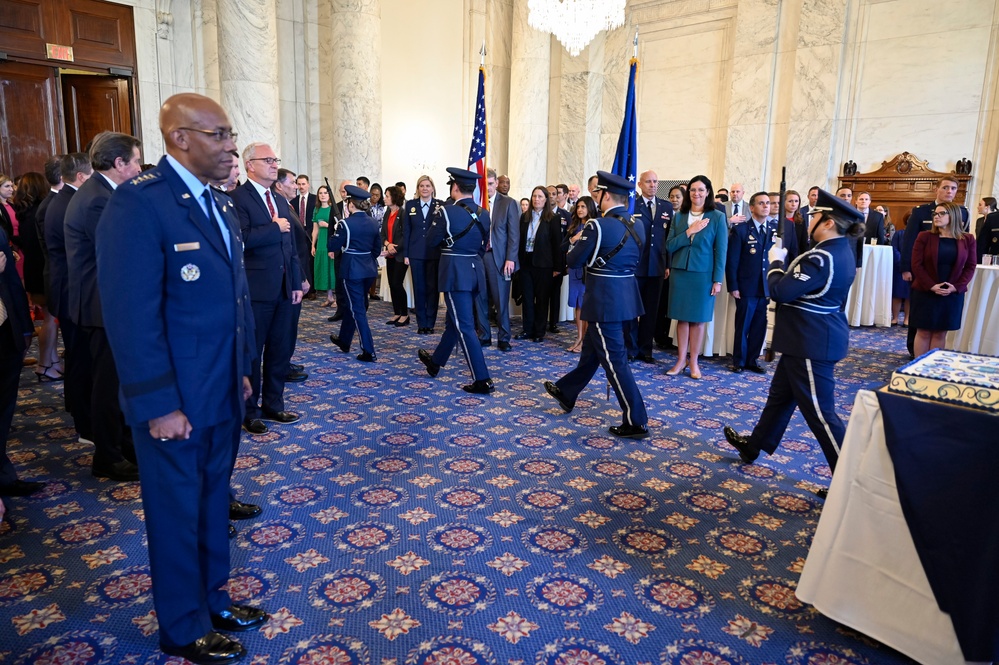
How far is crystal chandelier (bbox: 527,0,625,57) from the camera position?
358 inches

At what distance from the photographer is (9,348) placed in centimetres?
314

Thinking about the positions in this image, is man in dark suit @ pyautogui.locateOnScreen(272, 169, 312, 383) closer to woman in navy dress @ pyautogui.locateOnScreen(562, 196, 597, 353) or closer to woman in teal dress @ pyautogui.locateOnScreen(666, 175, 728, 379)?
woman in navy dress @ pyautogui.locateOnScreen(562, 196, 597, 353)

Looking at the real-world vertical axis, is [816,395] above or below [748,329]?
above

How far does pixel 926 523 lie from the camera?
2117 millimetres

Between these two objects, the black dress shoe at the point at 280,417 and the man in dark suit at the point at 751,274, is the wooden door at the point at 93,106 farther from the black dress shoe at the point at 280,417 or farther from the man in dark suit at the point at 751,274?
the man in dark suit at the point at 751,274

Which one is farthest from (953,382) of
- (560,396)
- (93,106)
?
(93,106)

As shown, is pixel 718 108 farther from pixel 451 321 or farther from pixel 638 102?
pixel 451 321

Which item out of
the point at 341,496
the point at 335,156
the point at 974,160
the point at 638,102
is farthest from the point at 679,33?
the point at 341,496

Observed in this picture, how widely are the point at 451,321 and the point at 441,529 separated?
251cm

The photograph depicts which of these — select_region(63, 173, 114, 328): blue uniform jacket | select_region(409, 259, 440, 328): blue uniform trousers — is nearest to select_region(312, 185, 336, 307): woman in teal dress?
select_region(409, 259, 440, 328): blue uniform trousers

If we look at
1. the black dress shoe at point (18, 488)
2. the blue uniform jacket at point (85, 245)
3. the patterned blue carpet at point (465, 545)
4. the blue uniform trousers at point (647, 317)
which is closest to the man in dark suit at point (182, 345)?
the patterned blue carpet at point (465, 545)

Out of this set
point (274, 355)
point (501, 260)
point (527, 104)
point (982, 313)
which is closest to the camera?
point (274, 355)

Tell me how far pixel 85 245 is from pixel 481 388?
117 inches

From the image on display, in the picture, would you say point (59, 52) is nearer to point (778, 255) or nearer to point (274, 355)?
point (274, 355)
